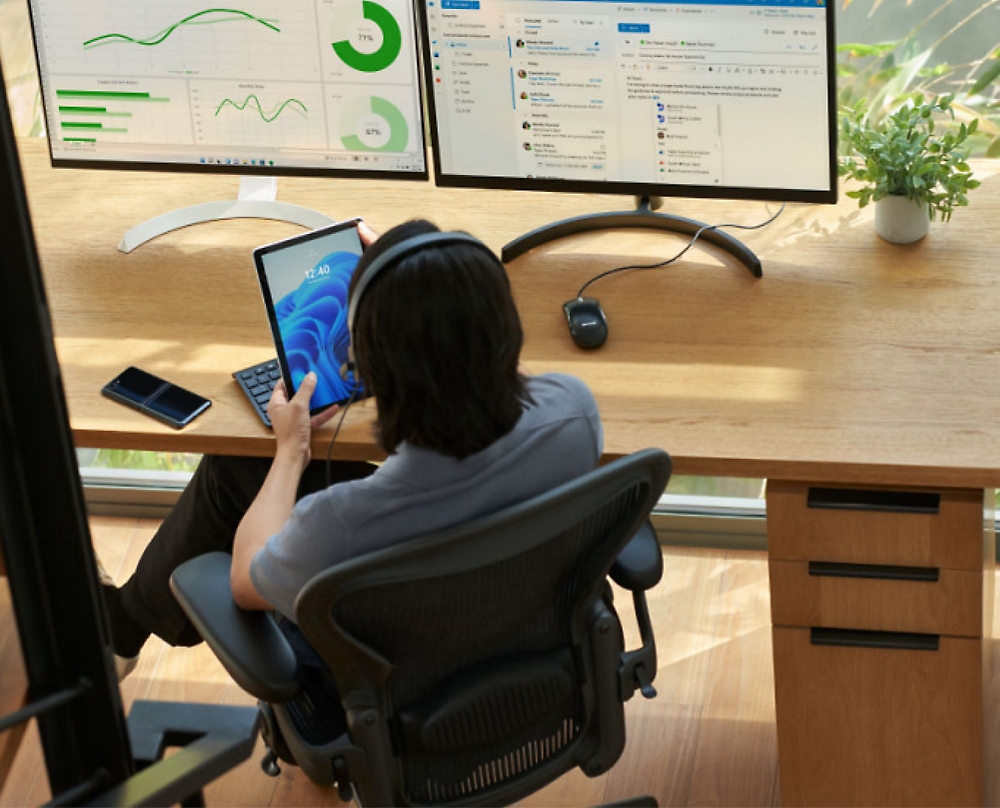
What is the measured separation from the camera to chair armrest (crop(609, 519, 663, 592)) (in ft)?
5.43

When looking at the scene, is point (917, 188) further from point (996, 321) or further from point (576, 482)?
point (576, 482)

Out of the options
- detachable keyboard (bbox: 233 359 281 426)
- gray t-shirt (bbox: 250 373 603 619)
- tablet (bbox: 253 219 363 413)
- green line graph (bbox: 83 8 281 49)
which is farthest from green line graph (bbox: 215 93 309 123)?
gray t-shirt (bbox: 250 373 603 619)

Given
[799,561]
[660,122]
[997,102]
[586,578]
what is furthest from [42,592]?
[997,102]

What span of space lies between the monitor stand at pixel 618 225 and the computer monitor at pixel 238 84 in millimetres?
187

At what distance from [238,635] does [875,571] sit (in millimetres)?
792

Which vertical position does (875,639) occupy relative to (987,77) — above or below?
below

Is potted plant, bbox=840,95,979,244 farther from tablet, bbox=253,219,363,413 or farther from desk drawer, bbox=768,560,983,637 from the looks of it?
tablet, bbox=253,219,363,413

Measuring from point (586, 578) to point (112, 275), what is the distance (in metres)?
0.98

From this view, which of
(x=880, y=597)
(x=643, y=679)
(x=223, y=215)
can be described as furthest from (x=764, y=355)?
(x=223, y=215)

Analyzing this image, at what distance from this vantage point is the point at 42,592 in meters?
0.78

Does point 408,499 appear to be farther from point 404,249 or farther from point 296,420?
point 296,420

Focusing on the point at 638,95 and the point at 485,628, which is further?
the point at 638,95

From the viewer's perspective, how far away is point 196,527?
2.02 meters

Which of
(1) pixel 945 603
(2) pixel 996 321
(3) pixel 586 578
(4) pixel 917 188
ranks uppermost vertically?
(4) pixel 917 188
